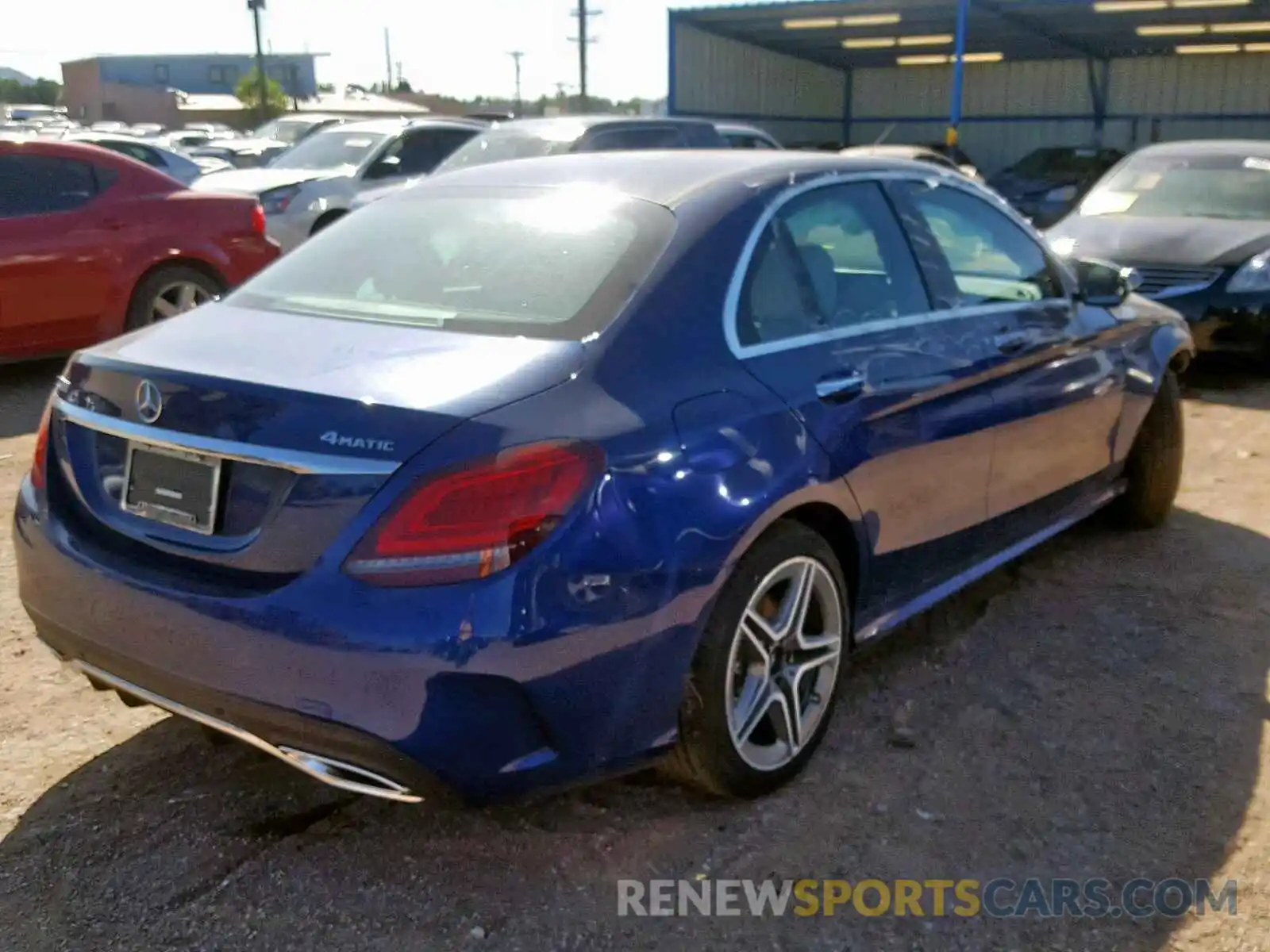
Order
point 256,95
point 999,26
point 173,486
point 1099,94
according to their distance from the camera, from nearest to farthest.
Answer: point 173,486
point 999,26
point 1099,94
point 256,95

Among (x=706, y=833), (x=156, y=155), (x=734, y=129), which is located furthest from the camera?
(x=156, y=155)

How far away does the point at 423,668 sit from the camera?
238cm

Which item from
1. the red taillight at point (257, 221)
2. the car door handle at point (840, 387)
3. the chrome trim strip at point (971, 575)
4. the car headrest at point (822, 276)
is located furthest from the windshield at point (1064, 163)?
the car door handle at point (840, 387)

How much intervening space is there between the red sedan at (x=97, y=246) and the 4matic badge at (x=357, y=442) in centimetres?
500

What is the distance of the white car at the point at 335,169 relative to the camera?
11.3 meters

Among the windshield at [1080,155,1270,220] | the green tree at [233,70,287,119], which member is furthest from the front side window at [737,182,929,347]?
the green tree at [233,70,287,119]

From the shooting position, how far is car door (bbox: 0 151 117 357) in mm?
7230

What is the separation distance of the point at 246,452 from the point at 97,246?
580 cm

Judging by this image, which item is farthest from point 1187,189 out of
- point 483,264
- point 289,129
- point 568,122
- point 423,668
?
point 289,129

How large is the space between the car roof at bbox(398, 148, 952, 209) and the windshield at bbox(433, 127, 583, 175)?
6.57 m

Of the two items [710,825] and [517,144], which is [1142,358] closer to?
[710,825]

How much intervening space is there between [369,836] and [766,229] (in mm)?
1770

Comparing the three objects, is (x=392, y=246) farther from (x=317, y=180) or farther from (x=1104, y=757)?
(x=317, y=180)

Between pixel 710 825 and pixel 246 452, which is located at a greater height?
pixel 246 452
